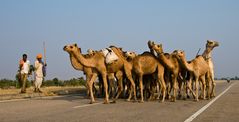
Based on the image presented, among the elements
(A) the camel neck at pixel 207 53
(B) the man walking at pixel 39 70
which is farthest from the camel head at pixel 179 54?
Answer: (B) the man walking at pixel 39 70

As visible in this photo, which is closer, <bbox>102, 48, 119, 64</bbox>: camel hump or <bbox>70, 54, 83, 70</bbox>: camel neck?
<bbox>102, 48, 119, 64</bbox>: camel hump

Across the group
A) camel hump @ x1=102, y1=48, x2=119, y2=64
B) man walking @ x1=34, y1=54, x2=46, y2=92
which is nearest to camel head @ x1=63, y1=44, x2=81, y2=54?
camel hump @ x1=102, y1=48, x2=119, y2=64

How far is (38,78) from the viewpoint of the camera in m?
24.2

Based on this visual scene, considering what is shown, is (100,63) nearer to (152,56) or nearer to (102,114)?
(152,56)

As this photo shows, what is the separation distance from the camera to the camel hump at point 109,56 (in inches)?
697

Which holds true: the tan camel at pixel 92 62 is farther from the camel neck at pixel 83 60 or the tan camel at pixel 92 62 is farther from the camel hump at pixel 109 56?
the camel hump at pixel 109 56

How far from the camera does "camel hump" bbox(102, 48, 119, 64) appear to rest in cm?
1770

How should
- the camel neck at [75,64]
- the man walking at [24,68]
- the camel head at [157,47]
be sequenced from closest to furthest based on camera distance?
the camel neck at [75,64] < the camel head at [157,47] < the man walking at [24,68]

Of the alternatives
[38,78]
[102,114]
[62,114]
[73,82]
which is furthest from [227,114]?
[73,82]

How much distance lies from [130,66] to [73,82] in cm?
3450

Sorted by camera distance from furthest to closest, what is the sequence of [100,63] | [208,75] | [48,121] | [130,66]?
[208,75] < [130,66] < [100,63] < [48,121]

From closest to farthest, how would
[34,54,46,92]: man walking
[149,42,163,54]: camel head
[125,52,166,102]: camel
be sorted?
[125,52,166,102]: camel → [149,42,163,54]: camel head → [34,54,46,92]: man walking

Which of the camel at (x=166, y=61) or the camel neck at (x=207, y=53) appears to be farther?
the camel neck at (x=207, y=53)

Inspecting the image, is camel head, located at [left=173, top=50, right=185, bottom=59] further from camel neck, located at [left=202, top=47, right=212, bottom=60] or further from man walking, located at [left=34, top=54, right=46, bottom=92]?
man walking, located at [left=34, top=54, right=46, bottom=92]
